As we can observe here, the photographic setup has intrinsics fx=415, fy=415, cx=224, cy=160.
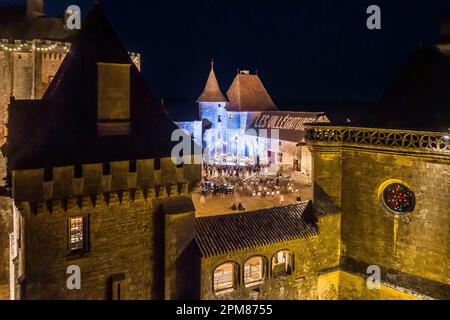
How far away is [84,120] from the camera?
13.1 meters

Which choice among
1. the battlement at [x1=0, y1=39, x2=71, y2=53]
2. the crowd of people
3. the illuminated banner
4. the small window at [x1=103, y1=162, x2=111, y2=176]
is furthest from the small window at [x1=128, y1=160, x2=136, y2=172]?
the illuminated banner

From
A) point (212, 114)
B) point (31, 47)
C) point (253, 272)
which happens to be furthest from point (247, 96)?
point (253, 272)

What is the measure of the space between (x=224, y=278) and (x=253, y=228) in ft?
8.53

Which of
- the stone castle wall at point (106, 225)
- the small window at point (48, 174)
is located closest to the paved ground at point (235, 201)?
the stone castle wall at point (106, 225)

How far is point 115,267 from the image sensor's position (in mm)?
12570

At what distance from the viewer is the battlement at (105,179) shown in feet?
36.4

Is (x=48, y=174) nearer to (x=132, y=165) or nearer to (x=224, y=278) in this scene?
(x=132, y=165)

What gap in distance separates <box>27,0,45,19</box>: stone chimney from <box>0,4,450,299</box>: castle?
908 inches

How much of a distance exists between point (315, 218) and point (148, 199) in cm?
699

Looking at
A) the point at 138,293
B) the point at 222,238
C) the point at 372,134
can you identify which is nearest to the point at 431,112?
the point at 372,134

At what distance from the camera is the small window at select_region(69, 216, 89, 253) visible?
39.9 feet

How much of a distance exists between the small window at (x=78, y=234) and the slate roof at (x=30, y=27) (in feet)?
78.6

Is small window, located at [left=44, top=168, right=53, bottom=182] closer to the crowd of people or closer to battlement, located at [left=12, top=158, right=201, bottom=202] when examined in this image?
battlement, located at [left=12, top=158, right=201, bottom=202]
